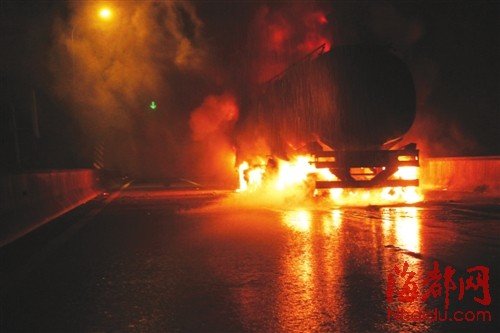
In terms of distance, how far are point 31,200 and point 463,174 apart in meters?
14.2

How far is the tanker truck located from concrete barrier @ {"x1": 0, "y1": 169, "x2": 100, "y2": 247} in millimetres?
6527

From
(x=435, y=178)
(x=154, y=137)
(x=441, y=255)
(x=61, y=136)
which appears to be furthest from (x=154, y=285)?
(x=154, y=137)

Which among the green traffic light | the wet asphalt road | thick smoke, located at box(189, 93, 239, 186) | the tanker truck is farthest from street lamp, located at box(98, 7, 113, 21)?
the wet asphalt road

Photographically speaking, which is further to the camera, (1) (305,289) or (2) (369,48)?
(2) (369,48)

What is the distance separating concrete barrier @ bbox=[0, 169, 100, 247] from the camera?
10.1 m

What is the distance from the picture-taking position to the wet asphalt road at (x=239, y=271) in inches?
185

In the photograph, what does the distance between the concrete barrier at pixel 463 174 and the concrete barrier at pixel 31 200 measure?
12.7 metres

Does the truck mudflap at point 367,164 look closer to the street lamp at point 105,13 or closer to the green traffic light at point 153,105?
the street lamp at point 105,13

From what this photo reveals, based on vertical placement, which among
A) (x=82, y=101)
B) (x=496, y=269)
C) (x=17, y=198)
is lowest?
(x=496, y=269)

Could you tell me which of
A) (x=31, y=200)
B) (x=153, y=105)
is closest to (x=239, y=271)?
(x=31, y=200)

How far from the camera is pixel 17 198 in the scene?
10953mm

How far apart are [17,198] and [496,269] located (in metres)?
8.74

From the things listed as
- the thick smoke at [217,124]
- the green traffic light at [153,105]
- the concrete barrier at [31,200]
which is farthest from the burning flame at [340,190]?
the green traffic light at [153,105]

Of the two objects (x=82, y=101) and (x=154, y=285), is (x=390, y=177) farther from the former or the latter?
(x=82, y=101)
